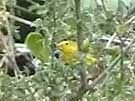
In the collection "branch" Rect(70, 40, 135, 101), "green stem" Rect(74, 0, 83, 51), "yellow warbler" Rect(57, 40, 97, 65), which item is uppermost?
"green stem" Rect(74, 0, 83, 51)

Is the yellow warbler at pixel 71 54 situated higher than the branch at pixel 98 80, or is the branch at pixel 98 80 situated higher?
the yellow warbler at pixel 71 54

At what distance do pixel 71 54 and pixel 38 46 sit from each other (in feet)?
0.35

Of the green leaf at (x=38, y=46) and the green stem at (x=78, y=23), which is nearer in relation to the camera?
the green stem at (x=78, y=23)

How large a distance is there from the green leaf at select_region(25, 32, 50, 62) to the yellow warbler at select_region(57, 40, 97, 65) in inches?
1.4

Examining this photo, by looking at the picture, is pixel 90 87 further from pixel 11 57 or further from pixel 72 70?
pixel 11 57

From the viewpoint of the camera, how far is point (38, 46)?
81cm

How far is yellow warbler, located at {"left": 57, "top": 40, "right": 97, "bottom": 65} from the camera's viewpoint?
0.71 meters

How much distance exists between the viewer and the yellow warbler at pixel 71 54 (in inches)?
27.8

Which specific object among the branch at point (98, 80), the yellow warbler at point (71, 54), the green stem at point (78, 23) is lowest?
the branch at point (98, 80)

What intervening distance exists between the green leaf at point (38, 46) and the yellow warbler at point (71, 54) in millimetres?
34

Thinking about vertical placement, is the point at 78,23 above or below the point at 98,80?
above

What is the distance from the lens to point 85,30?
705mm

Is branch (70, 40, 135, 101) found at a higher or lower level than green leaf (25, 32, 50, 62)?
lower

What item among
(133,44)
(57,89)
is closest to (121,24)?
(133,44)
